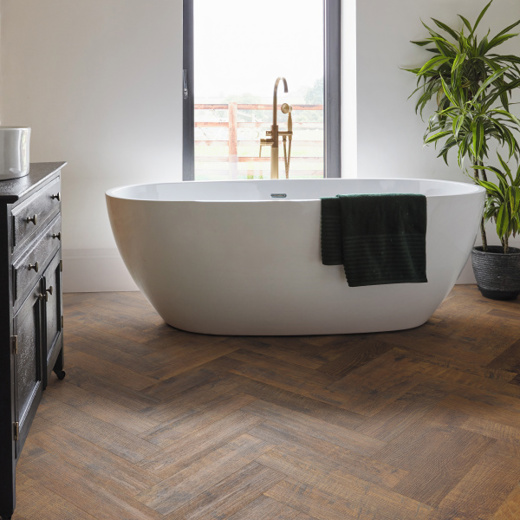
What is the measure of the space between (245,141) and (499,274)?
1.73 metres

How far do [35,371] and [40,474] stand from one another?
0.31 meters

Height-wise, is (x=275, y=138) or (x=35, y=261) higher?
Result: (x=275, y=138)

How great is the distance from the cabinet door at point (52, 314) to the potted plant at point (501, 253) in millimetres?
2234

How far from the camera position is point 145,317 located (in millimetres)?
3148

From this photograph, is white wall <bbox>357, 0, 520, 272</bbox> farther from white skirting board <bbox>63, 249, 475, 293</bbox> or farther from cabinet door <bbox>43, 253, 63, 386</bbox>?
cabinet door <bbox>43, 253, 63, 386</bbox>

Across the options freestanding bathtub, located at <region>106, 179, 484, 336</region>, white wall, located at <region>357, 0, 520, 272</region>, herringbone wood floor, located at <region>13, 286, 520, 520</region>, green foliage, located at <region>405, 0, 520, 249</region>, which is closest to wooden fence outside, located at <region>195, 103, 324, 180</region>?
white wall, located at <region>357, 0, 520, 272</region>

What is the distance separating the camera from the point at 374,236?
261 centimetres

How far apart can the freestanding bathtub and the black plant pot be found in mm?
716

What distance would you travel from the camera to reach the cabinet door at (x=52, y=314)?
76.5 inches

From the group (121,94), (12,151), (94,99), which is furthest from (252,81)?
(12,151)

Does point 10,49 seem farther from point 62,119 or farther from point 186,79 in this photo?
point 186,79

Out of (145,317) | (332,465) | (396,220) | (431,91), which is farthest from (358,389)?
(431,91)

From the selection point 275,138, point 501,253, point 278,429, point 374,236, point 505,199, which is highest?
point 275,138

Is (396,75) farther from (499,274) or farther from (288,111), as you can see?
(499,274)
